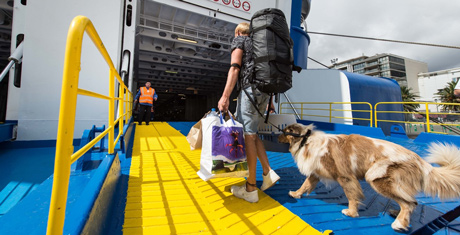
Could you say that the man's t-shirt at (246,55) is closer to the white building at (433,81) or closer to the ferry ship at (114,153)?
the ferry ship at (114,153)

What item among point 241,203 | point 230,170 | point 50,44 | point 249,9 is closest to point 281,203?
point 241,203

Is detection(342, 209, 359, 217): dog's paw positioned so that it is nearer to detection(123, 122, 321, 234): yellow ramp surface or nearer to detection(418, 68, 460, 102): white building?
detection(123, 122, 321, 234): yellow ramp surface

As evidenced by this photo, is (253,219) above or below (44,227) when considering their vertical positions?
below

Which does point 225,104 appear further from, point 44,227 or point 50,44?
point 50,44

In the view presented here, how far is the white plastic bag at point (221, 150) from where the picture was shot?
1480 mm

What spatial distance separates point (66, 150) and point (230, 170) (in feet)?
3.57

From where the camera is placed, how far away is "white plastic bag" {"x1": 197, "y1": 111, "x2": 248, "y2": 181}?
4.86ft

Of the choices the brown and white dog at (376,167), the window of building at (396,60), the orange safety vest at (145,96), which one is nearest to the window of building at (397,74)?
the window of building at (396,60)

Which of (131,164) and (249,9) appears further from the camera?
(249,9)

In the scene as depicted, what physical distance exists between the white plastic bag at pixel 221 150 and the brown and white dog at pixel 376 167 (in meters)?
0.57

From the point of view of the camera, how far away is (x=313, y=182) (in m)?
1.84

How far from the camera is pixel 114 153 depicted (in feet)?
6.21

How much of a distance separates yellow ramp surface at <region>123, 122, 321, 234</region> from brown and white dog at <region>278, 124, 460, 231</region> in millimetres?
481

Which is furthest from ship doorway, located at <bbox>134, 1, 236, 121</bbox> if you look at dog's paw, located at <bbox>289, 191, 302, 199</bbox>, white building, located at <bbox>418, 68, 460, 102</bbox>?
white building, located at <bbox>418, 68, 460, 102</bbox>
